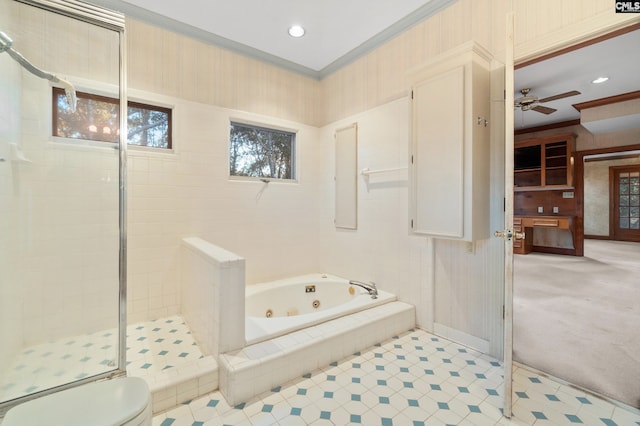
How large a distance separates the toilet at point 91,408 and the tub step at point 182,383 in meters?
0.45

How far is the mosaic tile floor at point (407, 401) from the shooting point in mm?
1457

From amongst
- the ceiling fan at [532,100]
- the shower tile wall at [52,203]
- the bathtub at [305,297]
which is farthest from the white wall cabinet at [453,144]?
the ceiling fan at [532,100]

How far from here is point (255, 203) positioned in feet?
10.4

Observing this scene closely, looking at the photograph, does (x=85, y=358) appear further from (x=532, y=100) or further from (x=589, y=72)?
(x=589, y=72)

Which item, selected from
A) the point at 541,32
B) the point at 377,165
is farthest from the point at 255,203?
the point at 541,32

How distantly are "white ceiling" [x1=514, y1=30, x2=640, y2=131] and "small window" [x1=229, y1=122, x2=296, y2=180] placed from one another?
2878 mm

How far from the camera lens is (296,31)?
9.04 feet

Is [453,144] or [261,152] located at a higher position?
[261,152]

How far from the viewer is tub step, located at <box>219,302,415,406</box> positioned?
5.34 ft

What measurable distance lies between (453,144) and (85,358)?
272 centimetres

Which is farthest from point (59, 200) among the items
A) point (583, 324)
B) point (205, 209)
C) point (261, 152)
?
point (583, 324)

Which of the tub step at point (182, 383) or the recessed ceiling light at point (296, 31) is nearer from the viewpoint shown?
the tub step at point (182, 383)

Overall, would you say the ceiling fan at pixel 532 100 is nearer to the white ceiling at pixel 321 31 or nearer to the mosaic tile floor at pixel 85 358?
the white ceiling at pixel 321 31

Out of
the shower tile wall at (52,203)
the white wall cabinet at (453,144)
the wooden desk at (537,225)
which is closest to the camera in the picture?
the shower tile wall at (52,203)
